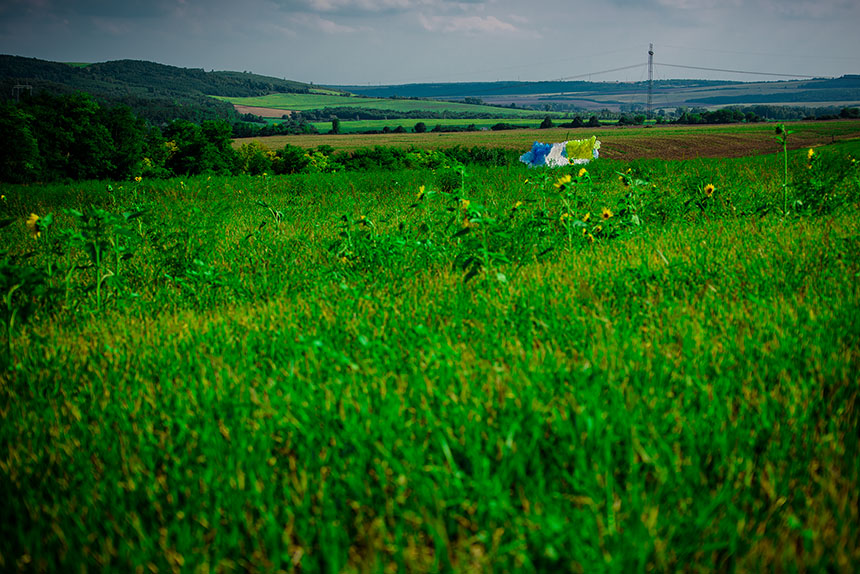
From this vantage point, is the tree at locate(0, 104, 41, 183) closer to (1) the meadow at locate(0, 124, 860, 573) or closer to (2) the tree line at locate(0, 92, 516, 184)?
(2) the tree line at locate(0, 92, 516, 184)

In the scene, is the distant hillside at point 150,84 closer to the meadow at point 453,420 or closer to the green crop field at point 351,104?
→ the green crop field at point 351,104

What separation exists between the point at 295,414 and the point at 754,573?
1451mm

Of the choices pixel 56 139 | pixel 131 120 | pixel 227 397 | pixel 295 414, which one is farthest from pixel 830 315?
pixel 131 120

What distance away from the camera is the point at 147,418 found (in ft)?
6.55

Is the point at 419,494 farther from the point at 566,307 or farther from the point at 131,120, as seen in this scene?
the point at 131,120

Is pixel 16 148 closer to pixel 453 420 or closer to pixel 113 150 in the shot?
pixel 113 150

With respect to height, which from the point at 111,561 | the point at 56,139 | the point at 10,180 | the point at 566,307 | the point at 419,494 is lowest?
the point at 111,561

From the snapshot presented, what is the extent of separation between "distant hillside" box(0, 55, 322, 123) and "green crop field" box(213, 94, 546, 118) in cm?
919

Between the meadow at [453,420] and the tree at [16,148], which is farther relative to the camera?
the tree at [16,148]

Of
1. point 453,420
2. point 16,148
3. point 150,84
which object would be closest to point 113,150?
point 16,148

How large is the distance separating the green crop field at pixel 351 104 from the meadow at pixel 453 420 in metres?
143

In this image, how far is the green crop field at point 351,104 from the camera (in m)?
142

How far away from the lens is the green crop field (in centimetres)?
14225

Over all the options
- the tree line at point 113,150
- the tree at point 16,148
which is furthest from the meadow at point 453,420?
the tree at point 16,148
